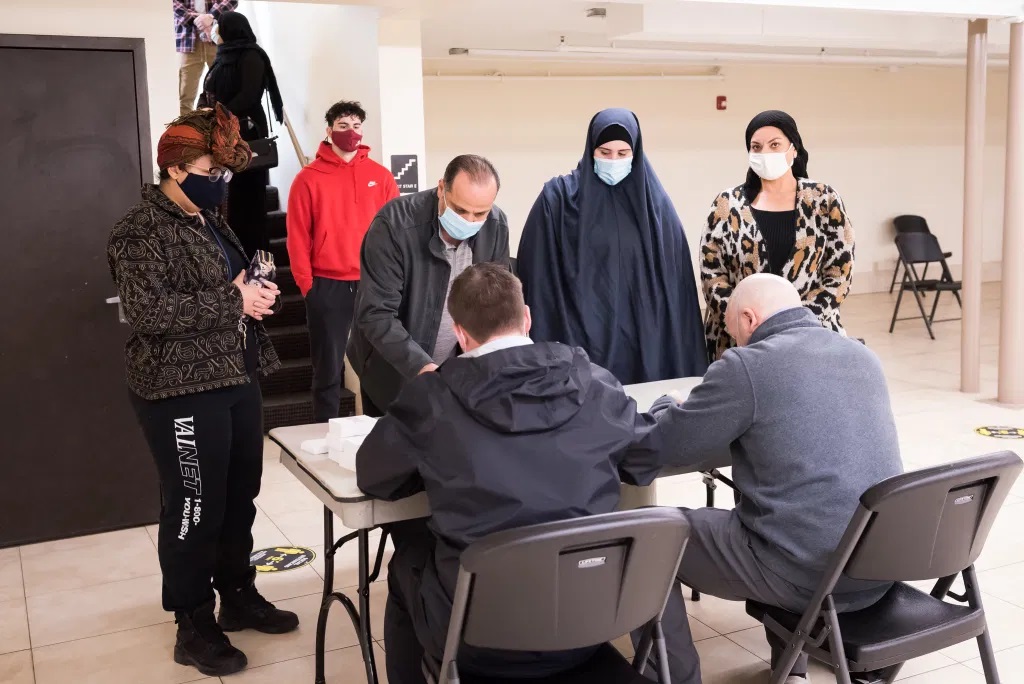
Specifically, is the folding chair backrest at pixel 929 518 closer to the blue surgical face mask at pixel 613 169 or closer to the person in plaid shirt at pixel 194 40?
the blue surgical face mask at pixel 613 169

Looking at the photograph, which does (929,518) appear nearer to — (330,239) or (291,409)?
(330,239)

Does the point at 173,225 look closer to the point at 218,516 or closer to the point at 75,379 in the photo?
the point at 218,516

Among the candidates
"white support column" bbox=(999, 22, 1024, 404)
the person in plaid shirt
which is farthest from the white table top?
"white support column" bbox=(999, 22, 1024, 404)

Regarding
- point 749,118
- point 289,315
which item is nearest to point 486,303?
point 289,315

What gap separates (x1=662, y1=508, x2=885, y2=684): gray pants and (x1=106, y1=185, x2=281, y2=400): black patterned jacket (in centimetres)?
136

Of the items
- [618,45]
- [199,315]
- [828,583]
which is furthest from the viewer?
[618,45]

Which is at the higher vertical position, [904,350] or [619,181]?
[619,181]

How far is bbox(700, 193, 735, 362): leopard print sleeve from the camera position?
3.63 meters

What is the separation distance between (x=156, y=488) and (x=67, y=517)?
0.37 m

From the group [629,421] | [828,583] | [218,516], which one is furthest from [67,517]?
[828,583]

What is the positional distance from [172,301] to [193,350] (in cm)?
16

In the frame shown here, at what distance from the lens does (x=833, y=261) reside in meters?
3.57

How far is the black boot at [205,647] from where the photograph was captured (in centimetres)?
300

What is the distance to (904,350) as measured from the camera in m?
8.04
